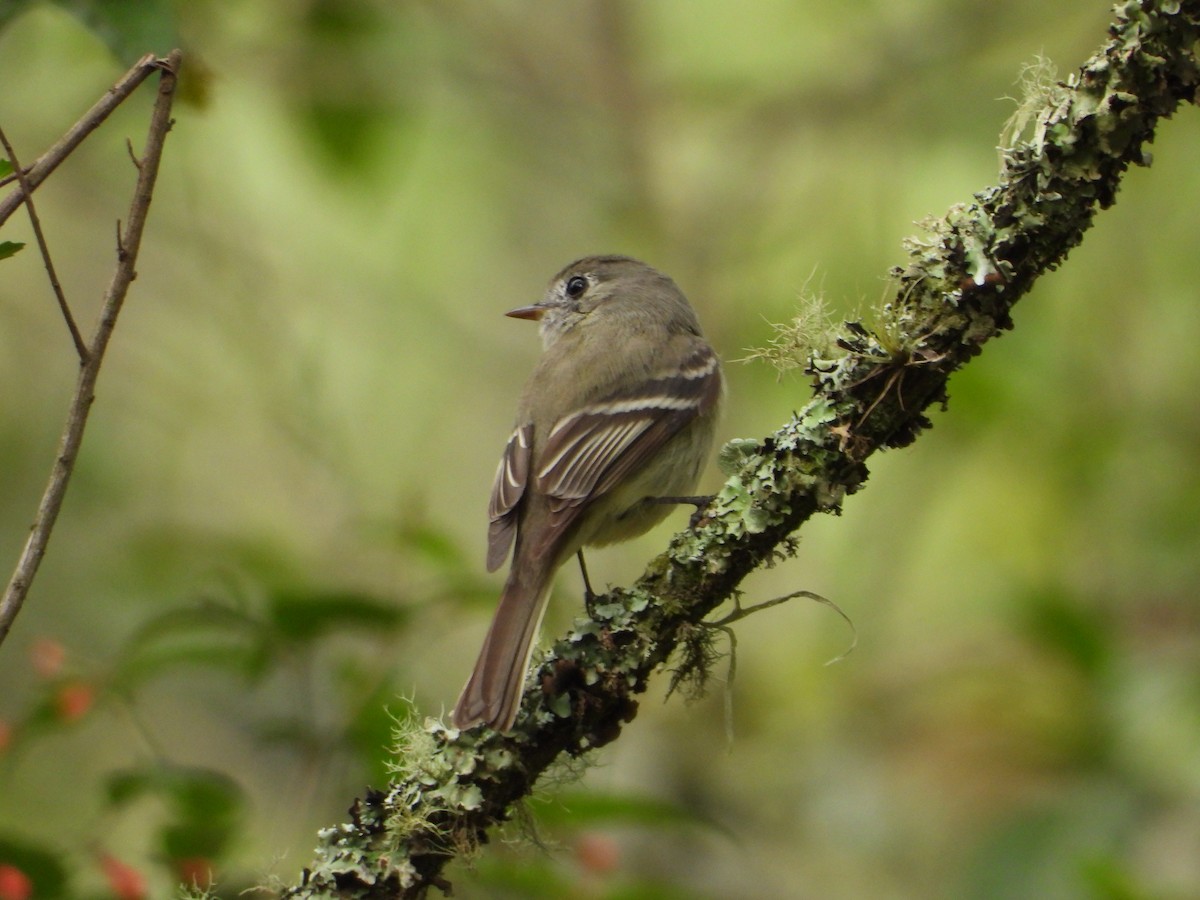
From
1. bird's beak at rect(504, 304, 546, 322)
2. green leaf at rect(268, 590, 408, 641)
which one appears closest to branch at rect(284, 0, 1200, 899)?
green leaf at rect(268, 590, 408, 641)

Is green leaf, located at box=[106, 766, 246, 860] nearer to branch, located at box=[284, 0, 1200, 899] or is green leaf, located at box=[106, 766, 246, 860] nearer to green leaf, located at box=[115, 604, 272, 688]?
green leaf, located at box=[115, 604, 272, 688]

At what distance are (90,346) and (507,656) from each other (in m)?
1.11

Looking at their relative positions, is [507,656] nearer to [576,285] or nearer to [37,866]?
[37,866]

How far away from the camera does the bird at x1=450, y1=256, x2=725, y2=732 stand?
3584 millimetres

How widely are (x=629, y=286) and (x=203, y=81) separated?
2166 millimetres

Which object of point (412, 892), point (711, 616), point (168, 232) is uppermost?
point (168, 232)

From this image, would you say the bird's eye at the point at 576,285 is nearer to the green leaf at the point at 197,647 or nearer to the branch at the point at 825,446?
the green leaf at the point at 197,647

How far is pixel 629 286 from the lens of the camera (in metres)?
5.02

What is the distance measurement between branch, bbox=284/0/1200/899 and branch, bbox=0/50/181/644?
0.71m

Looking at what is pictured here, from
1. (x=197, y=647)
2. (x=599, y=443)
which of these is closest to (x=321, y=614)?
(x=197, y=647)

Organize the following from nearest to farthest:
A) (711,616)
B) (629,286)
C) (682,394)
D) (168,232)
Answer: (711,616) < (682,394) < (629,286) < (168,232)

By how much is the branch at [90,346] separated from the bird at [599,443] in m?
1.33

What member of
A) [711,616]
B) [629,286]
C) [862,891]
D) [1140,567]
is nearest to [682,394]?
[629,286]

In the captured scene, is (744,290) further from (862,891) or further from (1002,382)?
(862,891)
